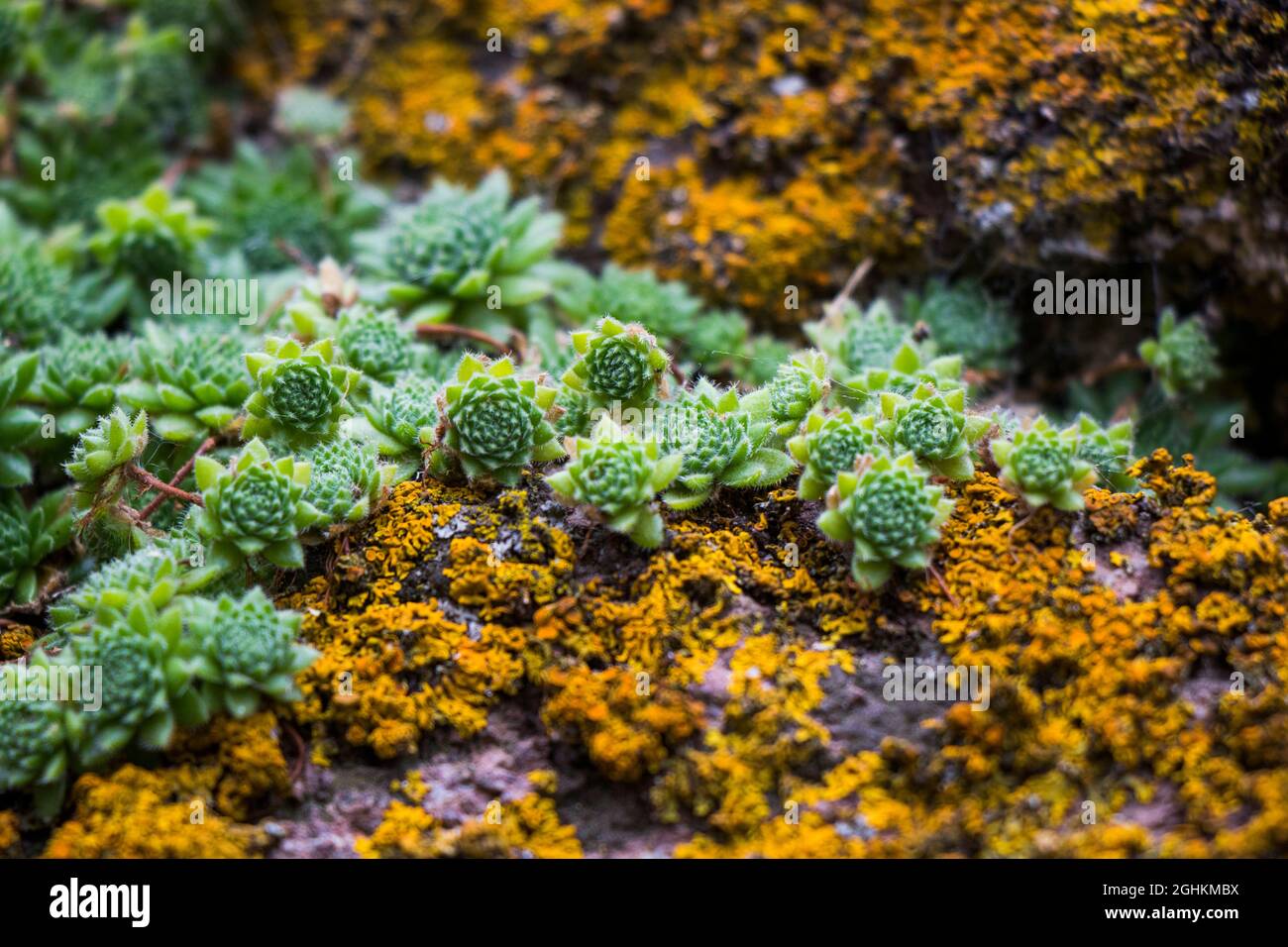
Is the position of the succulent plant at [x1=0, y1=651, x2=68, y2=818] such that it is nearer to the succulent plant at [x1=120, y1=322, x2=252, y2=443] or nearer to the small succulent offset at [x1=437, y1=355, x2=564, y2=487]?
the succulent plant at [x1=120, y1=322, x2=252, y2=443]

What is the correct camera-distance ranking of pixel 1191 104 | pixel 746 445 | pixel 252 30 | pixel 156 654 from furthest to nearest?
1. pixel 252 30
2. pixel 1191 104
3. pixel 746 445
4. pixel 156 654

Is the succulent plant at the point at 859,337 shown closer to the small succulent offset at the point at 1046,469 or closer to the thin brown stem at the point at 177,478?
the small succulent offset at the point at 1046,469

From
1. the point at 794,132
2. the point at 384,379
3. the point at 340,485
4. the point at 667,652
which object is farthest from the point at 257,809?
the point at 794,132

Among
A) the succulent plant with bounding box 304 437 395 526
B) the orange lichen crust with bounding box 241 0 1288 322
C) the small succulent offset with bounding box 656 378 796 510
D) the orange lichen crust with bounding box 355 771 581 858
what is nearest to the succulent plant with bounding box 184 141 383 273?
the orange lichen crust with bounding box 241 0 1288 322

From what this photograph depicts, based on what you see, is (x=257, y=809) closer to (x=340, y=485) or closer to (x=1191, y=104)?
(x=340, y=485)

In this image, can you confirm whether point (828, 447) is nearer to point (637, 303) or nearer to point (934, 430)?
point (934, 430)

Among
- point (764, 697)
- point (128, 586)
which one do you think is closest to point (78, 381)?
point (128, 586)
